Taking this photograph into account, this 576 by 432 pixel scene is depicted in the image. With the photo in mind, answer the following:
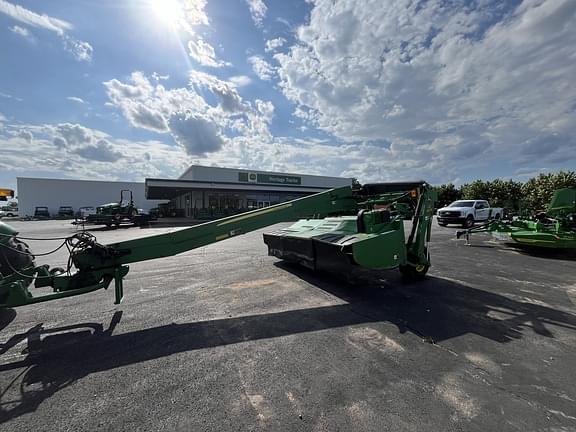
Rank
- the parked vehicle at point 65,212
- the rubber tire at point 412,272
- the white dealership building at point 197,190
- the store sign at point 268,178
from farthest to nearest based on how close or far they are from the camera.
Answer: the parked vehicle at point 65,212, the store sign at point 268,178, the white dealership building at point 197,190, the rubber tire at point 412,272

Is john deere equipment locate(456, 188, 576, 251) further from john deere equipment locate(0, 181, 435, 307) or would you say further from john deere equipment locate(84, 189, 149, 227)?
john deere equipment locate(84, 189, 149, 227)

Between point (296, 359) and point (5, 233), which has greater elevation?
point (5, 233)

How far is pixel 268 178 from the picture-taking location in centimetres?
4034

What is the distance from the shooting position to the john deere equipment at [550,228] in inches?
315

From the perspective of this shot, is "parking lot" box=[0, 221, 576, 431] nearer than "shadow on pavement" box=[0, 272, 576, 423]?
Yes

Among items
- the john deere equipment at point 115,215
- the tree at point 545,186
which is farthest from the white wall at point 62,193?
the tree at point 545,186

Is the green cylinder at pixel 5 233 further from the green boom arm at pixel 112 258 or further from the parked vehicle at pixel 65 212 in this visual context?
the parked vehicle at pixel 65 212

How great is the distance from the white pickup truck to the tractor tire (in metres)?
20.5

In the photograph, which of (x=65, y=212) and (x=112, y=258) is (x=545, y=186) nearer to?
(x=112, y=258)

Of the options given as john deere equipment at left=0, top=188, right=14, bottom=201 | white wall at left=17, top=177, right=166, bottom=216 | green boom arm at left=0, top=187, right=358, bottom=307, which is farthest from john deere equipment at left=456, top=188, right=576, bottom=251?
white wall at left=17, top=177, right=166, bottom=216

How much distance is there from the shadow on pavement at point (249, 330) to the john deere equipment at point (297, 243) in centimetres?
57

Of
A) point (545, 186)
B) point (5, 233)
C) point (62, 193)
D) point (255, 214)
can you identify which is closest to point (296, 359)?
point (255, 214)

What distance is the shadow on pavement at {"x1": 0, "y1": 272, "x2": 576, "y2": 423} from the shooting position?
2680mm

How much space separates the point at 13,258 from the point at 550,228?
1317 cm
